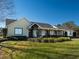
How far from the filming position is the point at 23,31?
39219 millimetres

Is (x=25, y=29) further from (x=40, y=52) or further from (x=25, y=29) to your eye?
(x=40, y=52)

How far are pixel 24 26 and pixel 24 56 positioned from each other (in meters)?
26.3

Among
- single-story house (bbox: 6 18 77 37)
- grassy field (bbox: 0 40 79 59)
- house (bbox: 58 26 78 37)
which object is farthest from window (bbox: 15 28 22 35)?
house (bbox: 58 26 78 37)

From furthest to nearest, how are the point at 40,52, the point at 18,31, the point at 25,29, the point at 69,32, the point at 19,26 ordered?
the point at 69,32
the point at 25,29
the point at 19,26
the point at 18,31
the point at 40,52

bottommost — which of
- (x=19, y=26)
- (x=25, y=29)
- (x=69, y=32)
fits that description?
(x=69, y=32)

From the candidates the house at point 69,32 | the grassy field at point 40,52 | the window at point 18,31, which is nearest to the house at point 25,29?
the window at point 18,31

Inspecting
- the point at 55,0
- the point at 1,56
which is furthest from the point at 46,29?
the point at 1,56

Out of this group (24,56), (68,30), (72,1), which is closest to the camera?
(24,56)

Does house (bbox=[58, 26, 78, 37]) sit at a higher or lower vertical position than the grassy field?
higher

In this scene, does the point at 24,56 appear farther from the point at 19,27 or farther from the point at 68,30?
the point at 68,30

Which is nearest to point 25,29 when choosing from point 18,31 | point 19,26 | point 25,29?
point 25,29

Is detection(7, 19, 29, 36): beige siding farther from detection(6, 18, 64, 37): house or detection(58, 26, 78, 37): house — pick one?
detection(58, 26, 78, 37): house

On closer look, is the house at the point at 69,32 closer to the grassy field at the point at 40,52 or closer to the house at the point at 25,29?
the house at the point at 25,29

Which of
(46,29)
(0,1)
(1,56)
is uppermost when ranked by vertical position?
(0,1)
